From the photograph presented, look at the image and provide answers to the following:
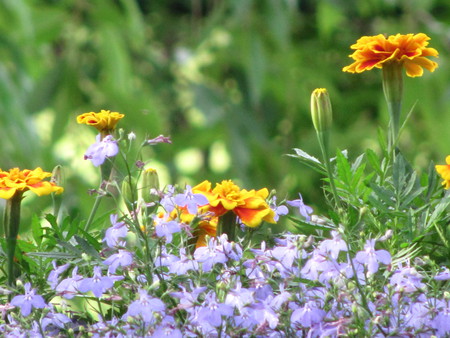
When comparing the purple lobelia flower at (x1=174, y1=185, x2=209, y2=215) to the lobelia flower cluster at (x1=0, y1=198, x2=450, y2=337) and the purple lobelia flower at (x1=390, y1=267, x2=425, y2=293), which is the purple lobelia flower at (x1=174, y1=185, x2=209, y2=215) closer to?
the lobelia flower cluster at (x1=0, y1=198, x2=450, y2=337)

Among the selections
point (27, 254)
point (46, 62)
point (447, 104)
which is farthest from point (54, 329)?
point (46, 62)

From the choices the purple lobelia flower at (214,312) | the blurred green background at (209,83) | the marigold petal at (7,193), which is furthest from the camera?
the blurred green background at (209,83)

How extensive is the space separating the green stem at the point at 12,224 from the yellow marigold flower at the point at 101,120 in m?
0.08

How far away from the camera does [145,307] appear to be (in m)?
0.63

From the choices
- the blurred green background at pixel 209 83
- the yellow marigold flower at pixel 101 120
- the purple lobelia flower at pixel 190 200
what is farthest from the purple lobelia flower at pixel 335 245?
the blurred green background at pixel 209 83

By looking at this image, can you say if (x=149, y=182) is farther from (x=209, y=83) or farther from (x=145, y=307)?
(x=209, y=83)

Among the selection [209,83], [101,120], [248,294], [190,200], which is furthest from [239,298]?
[209,83]

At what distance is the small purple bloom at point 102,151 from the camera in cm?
69

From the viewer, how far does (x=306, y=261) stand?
0.73 meters

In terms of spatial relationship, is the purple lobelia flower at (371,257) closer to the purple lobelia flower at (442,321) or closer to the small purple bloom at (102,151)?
the purple lobelia flower at (442,321)

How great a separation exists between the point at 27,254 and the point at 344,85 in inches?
122

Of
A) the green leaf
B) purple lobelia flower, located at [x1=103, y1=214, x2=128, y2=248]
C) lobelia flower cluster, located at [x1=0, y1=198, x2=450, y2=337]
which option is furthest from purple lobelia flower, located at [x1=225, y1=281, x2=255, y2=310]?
the green leaf

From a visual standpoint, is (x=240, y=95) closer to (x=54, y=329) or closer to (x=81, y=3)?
(x=81, y=3)

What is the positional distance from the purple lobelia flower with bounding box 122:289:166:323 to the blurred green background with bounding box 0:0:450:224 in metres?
1.86
